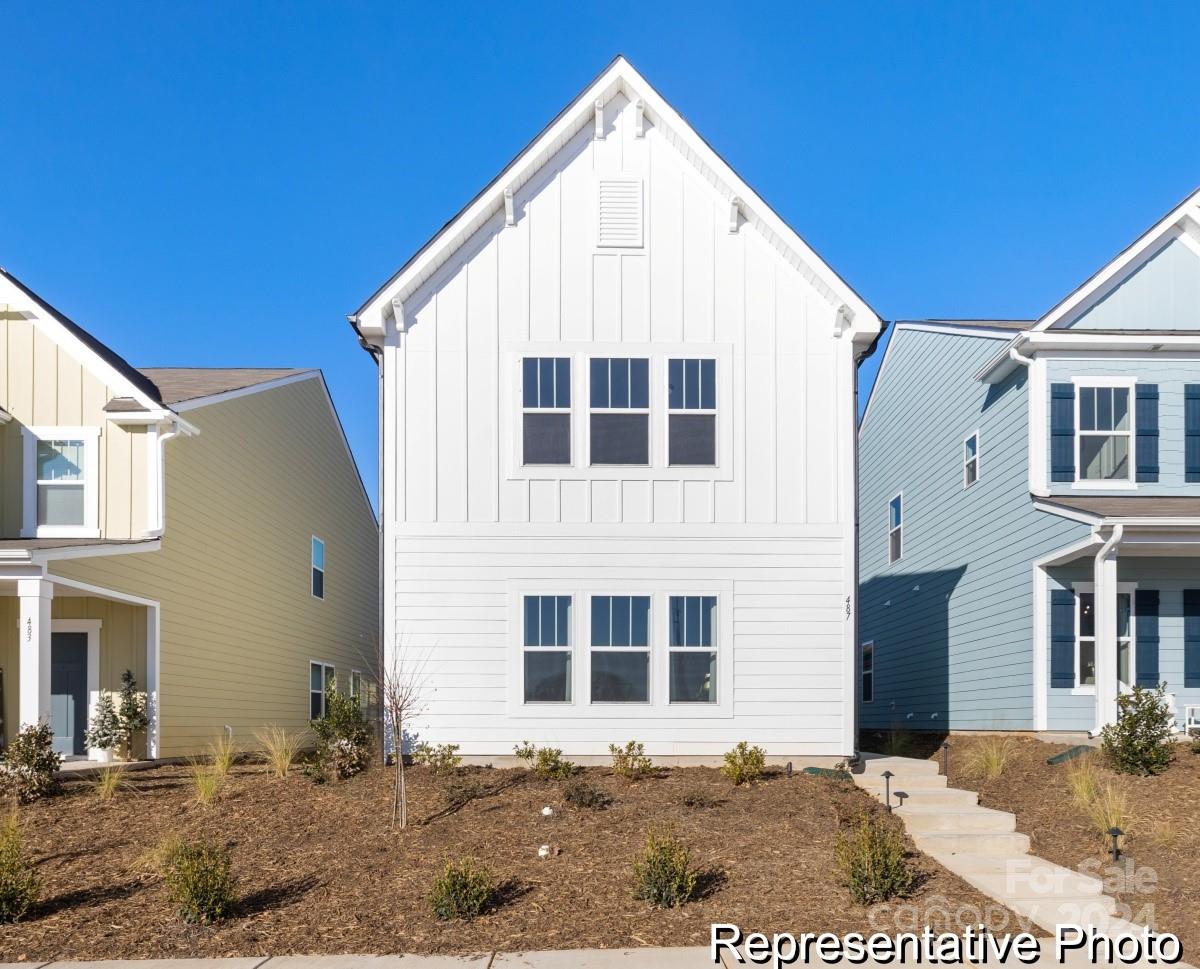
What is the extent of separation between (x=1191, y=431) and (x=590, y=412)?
939cm

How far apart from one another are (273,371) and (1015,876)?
17.2 metres

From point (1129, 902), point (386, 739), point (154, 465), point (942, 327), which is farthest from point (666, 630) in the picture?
point (942, 327)

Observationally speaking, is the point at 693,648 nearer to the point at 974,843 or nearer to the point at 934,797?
the point at 934,797

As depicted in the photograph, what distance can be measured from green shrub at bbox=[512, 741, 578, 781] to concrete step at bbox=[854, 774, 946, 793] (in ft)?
11.4

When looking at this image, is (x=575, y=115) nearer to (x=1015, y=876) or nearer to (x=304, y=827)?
(x=304, y=827)

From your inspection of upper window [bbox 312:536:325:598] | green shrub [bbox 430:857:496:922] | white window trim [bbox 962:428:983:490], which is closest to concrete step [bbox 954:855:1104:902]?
green shrub [bbox 430:857:496:922]

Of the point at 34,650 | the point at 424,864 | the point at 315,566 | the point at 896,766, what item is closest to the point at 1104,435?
the point at 896,766

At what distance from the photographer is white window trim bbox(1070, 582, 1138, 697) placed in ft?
52.9

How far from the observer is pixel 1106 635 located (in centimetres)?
1468

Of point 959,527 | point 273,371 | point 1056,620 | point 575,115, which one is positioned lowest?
point 1056,620

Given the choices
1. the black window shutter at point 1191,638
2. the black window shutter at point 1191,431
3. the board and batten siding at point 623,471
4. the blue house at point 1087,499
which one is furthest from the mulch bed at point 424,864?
the black window shutter at point 1191,431

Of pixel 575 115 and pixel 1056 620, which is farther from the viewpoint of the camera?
pixel 1056 620

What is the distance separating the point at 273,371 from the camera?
22438mm

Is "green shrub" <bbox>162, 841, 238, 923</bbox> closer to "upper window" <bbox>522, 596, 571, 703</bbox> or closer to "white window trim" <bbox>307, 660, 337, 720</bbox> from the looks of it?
"upper window" <bbox>522, 596, 571, 703</bbox>
